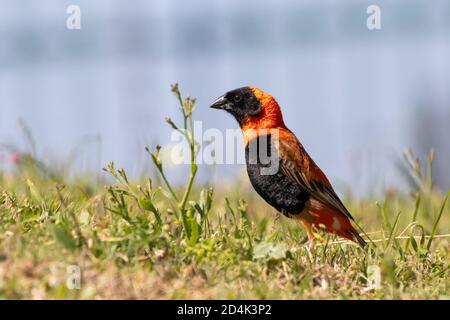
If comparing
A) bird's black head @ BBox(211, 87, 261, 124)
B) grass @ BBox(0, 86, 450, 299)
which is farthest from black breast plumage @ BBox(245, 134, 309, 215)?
grass @ BBox(0, 86, 450, 299)

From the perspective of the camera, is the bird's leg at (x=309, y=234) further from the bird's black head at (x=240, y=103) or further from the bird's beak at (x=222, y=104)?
the bird's beak at (x=222, y=104)

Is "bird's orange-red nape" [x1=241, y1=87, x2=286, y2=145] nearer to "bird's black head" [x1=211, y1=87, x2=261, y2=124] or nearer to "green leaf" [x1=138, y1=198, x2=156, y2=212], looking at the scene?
"bird's black head" [x1=211, y1=87, x2=261, y2=124]

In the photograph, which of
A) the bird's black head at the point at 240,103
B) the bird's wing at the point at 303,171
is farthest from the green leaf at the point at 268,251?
the bird's black head at the point at 240,103

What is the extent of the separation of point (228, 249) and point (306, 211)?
1674 mm

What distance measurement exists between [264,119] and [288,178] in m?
0.50

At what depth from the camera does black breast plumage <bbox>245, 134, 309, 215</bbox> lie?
5176 millimetres

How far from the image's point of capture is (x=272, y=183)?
518 centimetres

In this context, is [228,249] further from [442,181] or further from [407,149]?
[442,181]

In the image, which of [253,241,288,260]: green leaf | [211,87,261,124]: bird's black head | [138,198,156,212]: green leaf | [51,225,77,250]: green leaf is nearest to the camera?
[51,225,77,250]: green leaf

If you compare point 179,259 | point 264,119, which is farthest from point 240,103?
point 179,259

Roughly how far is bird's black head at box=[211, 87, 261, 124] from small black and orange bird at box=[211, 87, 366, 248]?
0.11ft

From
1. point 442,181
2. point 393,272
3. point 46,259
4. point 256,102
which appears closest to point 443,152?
point 442,181

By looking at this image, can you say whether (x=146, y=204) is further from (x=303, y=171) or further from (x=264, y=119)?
(x=264, y=119)

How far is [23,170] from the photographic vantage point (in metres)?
5.82
